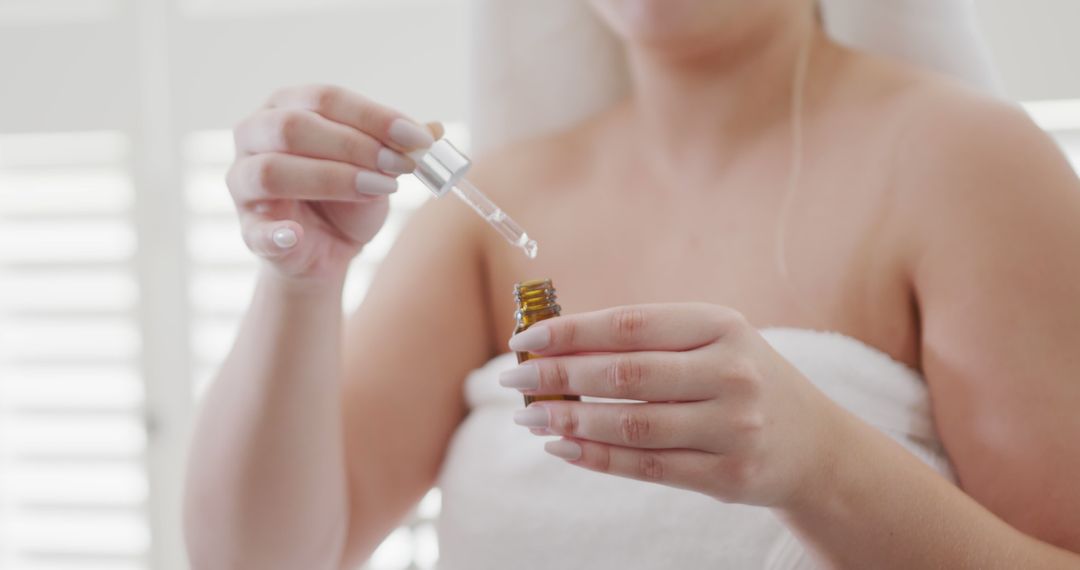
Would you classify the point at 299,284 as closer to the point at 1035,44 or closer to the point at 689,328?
the point at 689,328

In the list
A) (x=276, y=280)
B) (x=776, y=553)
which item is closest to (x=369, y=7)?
(x=276, y=280)

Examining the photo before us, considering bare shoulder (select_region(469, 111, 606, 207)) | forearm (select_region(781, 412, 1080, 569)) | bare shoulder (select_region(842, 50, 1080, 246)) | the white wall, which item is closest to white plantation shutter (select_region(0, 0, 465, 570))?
bare shoulder (select_region(469, 111, 606, 207))

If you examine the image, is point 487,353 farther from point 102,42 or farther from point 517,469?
point 102,42

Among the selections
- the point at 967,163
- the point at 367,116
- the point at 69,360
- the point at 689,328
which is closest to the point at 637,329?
the point at 689,328

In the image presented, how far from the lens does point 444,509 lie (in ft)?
3.45

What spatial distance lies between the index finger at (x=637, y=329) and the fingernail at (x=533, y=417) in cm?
4

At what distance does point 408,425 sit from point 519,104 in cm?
45

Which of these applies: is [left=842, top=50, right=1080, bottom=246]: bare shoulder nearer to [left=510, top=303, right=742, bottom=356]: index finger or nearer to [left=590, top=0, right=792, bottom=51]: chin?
[left=590, top=0, right=792, bottom=51]: chin

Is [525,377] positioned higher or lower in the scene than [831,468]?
higher

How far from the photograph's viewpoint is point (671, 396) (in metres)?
0.62

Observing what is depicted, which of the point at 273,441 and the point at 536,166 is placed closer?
the point at 273,441

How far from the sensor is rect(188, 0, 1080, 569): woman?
0.64 meters

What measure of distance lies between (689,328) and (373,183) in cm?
28

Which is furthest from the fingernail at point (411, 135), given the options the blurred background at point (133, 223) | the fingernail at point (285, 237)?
the blurred background at point (133, 223)
